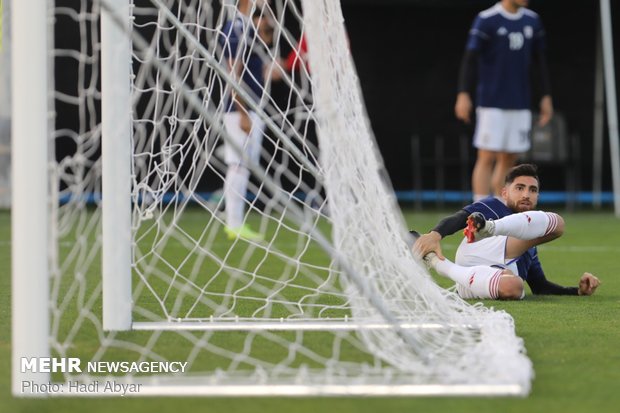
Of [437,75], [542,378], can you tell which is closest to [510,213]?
[542,378]

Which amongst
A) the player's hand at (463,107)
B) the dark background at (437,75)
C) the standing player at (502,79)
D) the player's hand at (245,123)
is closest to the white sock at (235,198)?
the player's hand at (245,123)

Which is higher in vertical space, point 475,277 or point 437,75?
point 437,75

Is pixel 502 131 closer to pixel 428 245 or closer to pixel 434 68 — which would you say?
pixel 428 245

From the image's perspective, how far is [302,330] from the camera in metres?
4.15

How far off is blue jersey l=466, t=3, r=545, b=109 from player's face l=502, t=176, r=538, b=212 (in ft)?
11.8

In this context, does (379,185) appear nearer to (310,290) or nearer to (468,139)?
(310,290)

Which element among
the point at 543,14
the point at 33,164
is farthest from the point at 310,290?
the point at 543,14

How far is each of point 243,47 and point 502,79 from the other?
2.73 m

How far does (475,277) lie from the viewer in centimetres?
512

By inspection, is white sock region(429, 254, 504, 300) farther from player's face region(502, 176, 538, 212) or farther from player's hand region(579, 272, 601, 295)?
player's hand region(579, 272, 601, 295)

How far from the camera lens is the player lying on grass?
16.4ft

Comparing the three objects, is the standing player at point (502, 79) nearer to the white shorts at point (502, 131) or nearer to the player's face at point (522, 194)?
the white shorts at point (502, 131)

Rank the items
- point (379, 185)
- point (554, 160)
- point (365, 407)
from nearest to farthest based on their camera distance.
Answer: point (365, 407)
point (379, 185)
point (554, 160)

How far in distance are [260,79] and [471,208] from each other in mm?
3264
